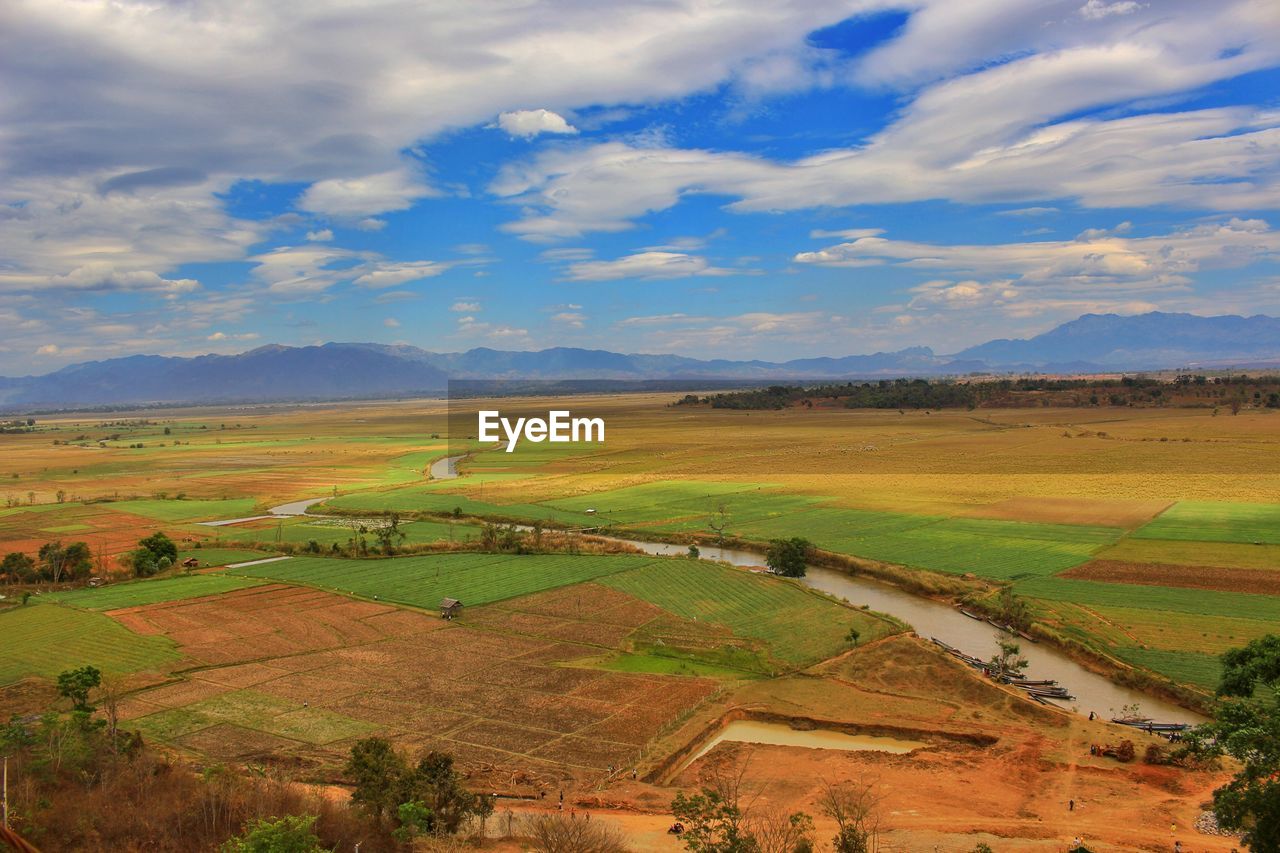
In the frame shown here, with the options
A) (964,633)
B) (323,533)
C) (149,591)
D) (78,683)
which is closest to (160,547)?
(149,591)

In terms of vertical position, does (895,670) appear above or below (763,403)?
below

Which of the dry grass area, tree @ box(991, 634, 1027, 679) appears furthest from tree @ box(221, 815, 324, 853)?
tree @ box(991, 634, 1027, 679)

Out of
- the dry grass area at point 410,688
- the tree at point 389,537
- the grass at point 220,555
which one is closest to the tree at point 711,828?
the dry grass area at point 410,688

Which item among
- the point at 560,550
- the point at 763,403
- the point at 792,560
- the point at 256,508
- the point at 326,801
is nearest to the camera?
the point at 326,801

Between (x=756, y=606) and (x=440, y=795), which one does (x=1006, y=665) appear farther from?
(x=440, y=795)

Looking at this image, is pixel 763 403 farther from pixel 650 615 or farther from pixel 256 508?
pixel 650 615

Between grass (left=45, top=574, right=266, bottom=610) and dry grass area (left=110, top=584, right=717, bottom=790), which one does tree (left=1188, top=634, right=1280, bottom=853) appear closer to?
dry grass area (left=110, top=584, right=717, bottom=790)

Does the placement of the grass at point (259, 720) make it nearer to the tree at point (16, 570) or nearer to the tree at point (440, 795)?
the tree at point (440, 795)

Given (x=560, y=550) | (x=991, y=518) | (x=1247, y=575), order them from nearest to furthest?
(x=1247, y=575) → (x=560, y=550) → (x=991, y=518)

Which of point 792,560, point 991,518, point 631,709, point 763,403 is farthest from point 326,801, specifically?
point 763,403
